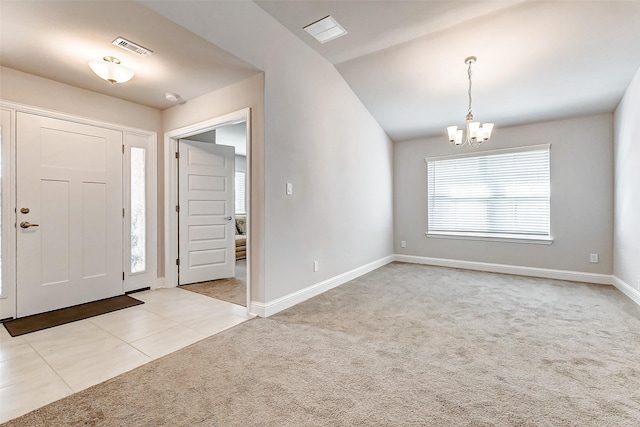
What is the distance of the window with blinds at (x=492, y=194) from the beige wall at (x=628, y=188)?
0.77 meters

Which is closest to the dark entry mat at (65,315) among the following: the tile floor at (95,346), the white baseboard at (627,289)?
the tile floor at (95,346)

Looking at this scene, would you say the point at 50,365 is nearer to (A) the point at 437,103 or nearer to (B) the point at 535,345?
(B) the point at 535,345

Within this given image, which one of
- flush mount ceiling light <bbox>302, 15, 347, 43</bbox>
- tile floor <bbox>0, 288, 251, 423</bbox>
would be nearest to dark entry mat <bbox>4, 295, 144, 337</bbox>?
tile floor <bbox>0, 288, 251, 423</bbox>

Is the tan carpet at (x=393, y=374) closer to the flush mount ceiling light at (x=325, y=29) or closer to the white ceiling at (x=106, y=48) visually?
the white ceiling at (x=106, y=48)

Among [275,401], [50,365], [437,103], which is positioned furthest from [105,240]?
[437,103]

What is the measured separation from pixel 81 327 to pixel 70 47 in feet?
8.06

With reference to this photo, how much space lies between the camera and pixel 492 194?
4922 millimetres

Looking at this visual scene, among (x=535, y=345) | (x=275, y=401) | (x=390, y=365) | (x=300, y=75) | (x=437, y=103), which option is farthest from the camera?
(x=437, y=103)

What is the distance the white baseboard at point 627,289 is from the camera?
3.22 meters

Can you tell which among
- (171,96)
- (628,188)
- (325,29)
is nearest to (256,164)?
(171,96)

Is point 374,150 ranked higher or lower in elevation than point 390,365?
higher

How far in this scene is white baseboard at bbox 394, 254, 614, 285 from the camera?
13.5 ft

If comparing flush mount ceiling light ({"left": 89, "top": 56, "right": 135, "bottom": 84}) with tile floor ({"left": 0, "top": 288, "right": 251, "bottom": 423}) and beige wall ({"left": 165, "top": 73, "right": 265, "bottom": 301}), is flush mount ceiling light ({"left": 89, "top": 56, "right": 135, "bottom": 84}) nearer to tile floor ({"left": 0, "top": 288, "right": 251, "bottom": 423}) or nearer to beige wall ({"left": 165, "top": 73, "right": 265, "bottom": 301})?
beige wall ({"left": 165, "top": 73, "right": 265, "bottom": 301})

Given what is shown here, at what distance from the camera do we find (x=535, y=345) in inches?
89.7
